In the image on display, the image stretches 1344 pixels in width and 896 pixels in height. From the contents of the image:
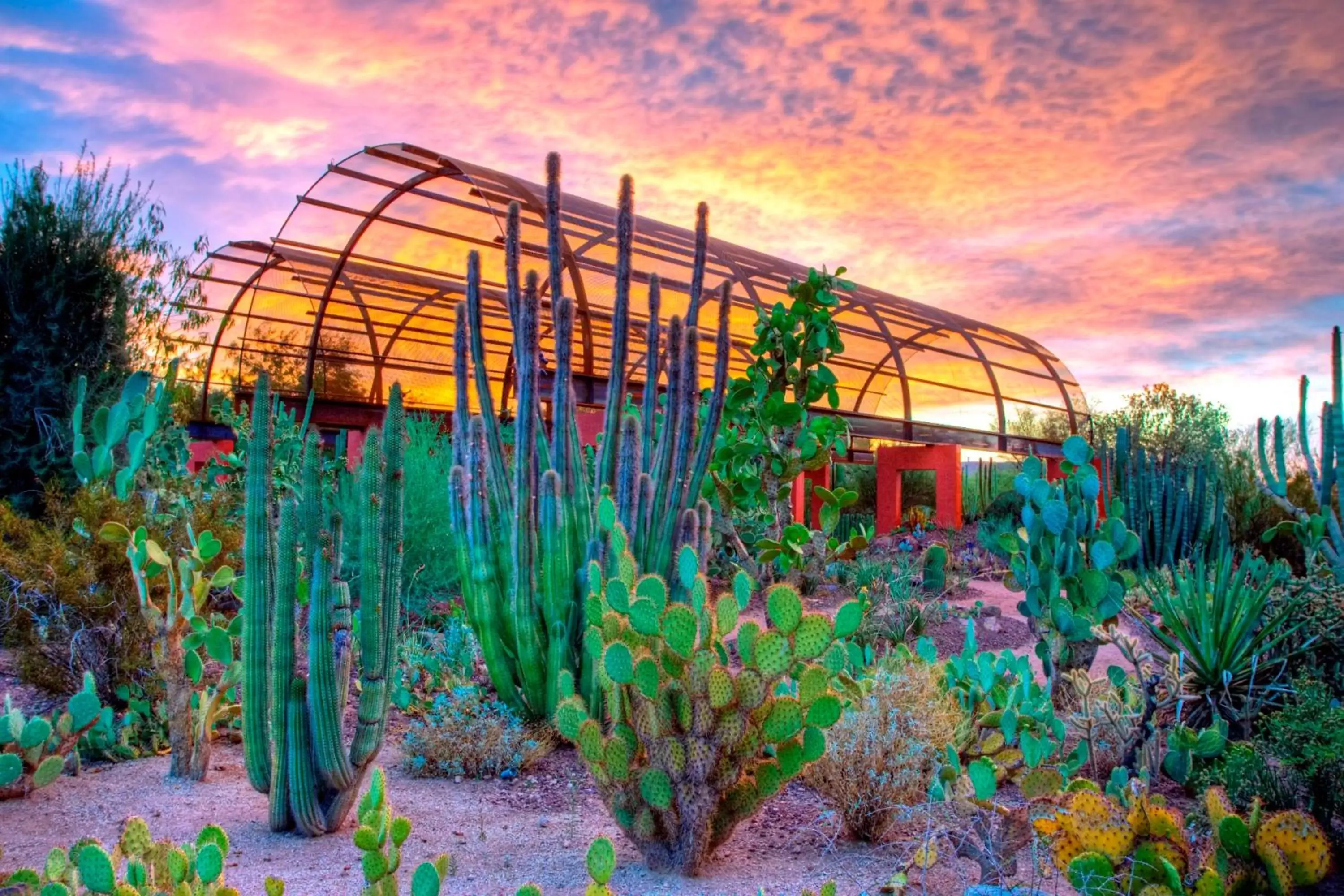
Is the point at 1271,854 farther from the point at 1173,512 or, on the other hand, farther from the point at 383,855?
the point at 1173,512

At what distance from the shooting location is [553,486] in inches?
158

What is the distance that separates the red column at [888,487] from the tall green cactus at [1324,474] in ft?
25.2

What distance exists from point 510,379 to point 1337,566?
10.9m

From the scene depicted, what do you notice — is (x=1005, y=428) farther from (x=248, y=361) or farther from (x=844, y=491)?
(x=248, y=361)

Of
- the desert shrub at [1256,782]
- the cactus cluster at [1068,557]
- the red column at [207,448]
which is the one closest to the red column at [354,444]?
the red column at [207,448]

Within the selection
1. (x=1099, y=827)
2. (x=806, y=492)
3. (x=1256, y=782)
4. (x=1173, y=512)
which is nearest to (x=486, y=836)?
(x=1099, y=827)

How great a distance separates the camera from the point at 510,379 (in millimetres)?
13844

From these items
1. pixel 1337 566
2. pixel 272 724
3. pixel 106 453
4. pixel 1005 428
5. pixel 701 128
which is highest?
pixel 701 128

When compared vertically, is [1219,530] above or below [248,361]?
below

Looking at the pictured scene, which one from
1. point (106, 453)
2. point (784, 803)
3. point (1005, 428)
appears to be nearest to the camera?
point (784, 803)

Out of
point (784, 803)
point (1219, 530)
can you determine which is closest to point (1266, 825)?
point (784, 803)

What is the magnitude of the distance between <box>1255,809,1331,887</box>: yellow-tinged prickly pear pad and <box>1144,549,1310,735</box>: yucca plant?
4.94ft

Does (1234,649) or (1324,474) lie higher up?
(1324,474)

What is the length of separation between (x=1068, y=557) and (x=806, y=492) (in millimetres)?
8360
